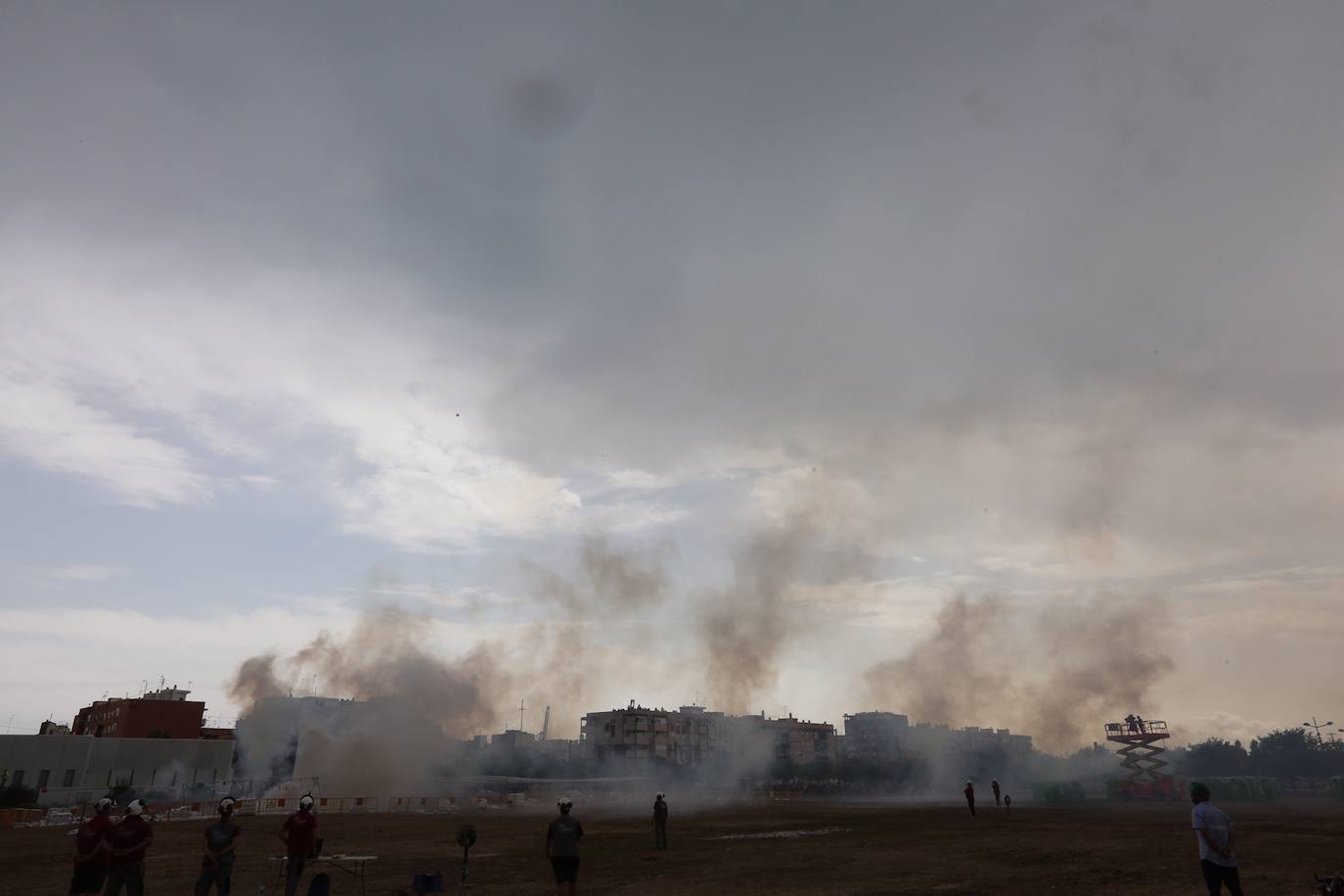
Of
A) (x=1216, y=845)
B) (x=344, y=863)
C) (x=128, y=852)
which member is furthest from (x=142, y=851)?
(x=1216, y=845)

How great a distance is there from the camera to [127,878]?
42.5 feet

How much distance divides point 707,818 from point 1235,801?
53164 mm

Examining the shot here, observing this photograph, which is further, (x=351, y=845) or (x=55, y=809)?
(x=55, y=809)

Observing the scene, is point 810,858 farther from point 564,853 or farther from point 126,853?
point 126,853

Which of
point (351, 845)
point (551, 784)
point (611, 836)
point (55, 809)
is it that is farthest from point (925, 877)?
point (551, 784)

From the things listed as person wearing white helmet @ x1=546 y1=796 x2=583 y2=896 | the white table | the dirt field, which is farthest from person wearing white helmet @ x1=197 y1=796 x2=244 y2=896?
person wearing white helmet @ x1=546 y1=796 x2=583 y2=896

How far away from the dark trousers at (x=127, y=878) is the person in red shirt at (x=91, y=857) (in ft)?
0.50

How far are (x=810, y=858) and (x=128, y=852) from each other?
1937cm

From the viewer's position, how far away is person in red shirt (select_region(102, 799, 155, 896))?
12867mm

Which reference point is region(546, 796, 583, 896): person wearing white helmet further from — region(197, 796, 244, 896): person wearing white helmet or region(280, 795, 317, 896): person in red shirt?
region(197, 796, 244, 896): person wearing white helmet

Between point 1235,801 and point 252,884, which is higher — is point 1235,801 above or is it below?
below

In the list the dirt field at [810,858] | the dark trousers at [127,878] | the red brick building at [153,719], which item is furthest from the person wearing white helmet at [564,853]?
the red brick building at [153,719]

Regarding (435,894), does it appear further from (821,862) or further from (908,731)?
(908,731)

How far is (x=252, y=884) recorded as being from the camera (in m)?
19.0
